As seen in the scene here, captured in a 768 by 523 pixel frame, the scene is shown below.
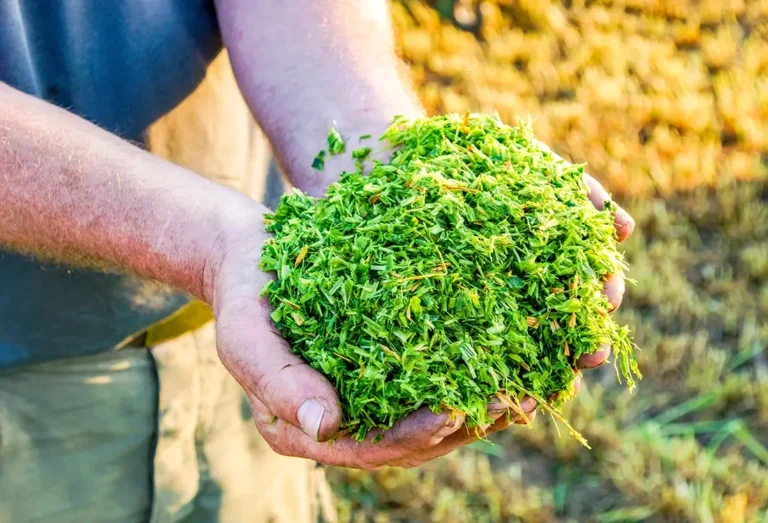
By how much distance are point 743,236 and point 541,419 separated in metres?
1.30

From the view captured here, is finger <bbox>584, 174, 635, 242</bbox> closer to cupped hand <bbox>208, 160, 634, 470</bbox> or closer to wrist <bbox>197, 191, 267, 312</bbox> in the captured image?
cupped hand <bbox>208, 160, 634, 470</bbox>

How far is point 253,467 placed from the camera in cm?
204

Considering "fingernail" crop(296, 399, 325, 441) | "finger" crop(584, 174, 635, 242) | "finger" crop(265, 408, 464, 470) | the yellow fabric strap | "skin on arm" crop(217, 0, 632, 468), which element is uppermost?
"skin on arm" crop(217, 0, 632, 468)

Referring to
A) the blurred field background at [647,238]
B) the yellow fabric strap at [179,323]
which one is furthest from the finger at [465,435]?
the blurred field background at [647,238]

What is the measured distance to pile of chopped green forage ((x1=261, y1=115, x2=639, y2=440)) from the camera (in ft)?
4.20

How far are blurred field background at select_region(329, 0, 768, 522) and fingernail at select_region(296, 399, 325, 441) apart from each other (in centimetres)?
130

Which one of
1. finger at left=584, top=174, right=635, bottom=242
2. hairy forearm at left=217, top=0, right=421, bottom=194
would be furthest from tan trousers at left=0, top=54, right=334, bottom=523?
finger at left=584, top=174, right=635, bottom=242

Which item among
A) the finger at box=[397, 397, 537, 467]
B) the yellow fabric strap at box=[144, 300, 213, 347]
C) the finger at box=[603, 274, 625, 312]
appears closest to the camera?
the finger at box=[397, 397, 537, 467]

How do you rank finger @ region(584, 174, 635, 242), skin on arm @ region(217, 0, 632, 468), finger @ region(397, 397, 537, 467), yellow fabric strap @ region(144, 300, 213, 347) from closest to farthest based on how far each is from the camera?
finger @ region(397, 397, 537, 467) → finger @ region(584, 174, 635, 242) → skin on arm @ region(217, 0, 632, 468) → yellow fabric strap @ region(144, 300, 213, 347)

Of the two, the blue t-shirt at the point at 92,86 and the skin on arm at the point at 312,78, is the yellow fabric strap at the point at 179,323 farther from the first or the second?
the skin on arm at the point at 312,78

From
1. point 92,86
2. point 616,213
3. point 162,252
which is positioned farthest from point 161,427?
point 616,213

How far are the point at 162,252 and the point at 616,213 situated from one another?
0.92 m

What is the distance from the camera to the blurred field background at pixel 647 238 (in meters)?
2.42

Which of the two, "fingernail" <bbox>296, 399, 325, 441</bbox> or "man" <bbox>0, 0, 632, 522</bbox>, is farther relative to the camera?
"man" <bbox>0, 0, 632, 522</bbox>
